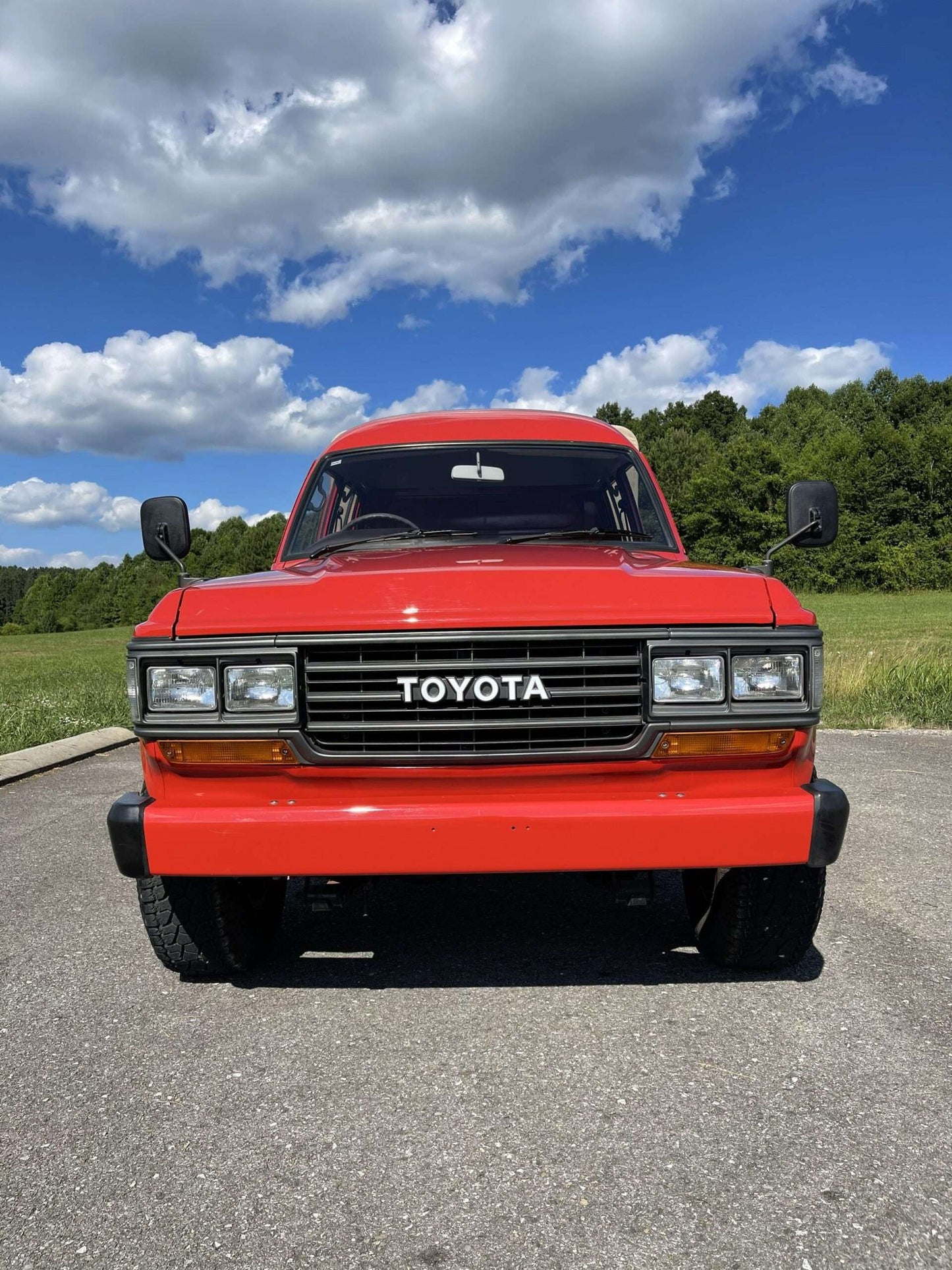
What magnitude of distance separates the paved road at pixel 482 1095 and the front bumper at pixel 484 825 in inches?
21.3

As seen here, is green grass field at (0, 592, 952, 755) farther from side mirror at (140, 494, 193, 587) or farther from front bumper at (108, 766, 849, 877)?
front bumper at (108, 766, 849, 877)

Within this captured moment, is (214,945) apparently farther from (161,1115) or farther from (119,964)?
(161,1115)

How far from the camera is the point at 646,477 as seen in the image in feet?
15.8

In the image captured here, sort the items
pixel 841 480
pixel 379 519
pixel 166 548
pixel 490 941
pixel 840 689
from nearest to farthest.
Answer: pixel 490 941 < pixel 166 548 < pixel 379 519 < pixel 840 689 < pixel 841 480

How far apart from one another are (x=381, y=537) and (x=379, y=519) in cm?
43

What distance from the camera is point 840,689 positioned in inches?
457

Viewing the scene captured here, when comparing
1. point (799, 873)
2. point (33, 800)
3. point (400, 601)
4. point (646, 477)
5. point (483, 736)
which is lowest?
point (33, 800)

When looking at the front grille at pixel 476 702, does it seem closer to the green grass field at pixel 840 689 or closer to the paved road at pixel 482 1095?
the paved road at pixel 482 1095

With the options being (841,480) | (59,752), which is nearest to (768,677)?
(59,752)

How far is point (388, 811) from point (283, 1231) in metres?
1.07

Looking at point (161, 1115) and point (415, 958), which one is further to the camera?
point (415, 958)

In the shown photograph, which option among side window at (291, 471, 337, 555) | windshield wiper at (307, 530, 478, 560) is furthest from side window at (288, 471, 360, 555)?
windshield wiper at (307, 530, 478, 560)

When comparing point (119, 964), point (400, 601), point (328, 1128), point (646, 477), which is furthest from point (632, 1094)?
point (646, 477)

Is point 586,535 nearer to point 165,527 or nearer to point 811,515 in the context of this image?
point 811,515
